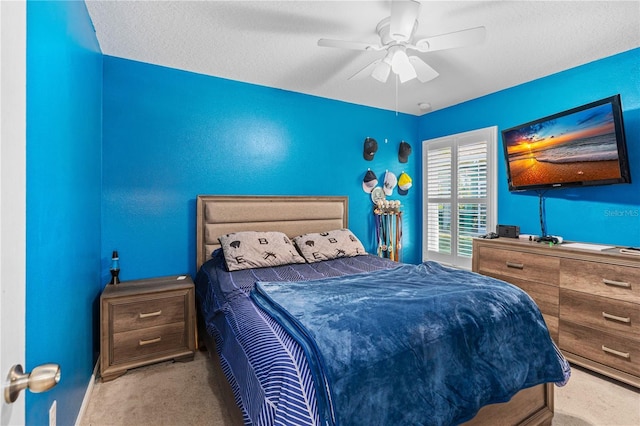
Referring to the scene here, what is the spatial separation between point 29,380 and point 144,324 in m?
2.08

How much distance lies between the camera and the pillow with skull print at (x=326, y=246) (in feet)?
A: 9.82

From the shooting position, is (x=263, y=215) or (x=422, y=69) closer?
(x=422, y=69)

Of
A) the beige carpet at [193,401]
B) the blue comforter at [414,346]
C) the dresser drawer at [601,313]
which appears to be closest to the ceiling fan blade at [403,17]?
the blue comforter at [414,346]

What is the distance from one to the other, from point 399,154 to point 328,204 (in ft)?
4.52

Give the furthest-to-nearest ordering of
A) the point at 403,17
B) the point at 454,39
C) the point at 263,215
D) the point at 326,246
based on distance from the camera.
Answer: the point at 263,215
the point at 326,246
the point at 454,39
the point at 403,17

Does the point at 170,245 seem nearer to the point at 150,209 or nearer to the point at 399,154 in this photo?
the point at 150,209

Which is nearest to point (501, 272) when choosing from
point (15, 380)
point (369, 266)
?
point (369, 266)

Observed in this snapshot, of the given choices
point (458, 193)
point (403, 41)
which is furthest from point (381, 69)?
point (458, 193)

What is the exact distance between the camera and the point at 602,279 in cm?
230

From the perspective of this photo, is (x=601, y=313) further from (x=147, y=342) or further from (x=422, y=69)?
(x=147, y=342)

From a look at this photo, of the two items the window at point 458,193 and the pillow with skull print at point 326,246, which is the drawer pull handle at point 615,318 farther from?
the pillow with skull print at point 326,246

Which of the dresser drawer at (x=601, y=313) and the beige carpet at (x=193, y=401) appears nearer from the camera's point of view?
the beige carpet at (x=193, y=401)

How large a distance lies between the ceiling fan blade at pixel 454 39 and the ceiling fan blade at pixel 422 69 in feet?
0.78

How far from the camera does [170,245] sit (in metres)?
2.87
